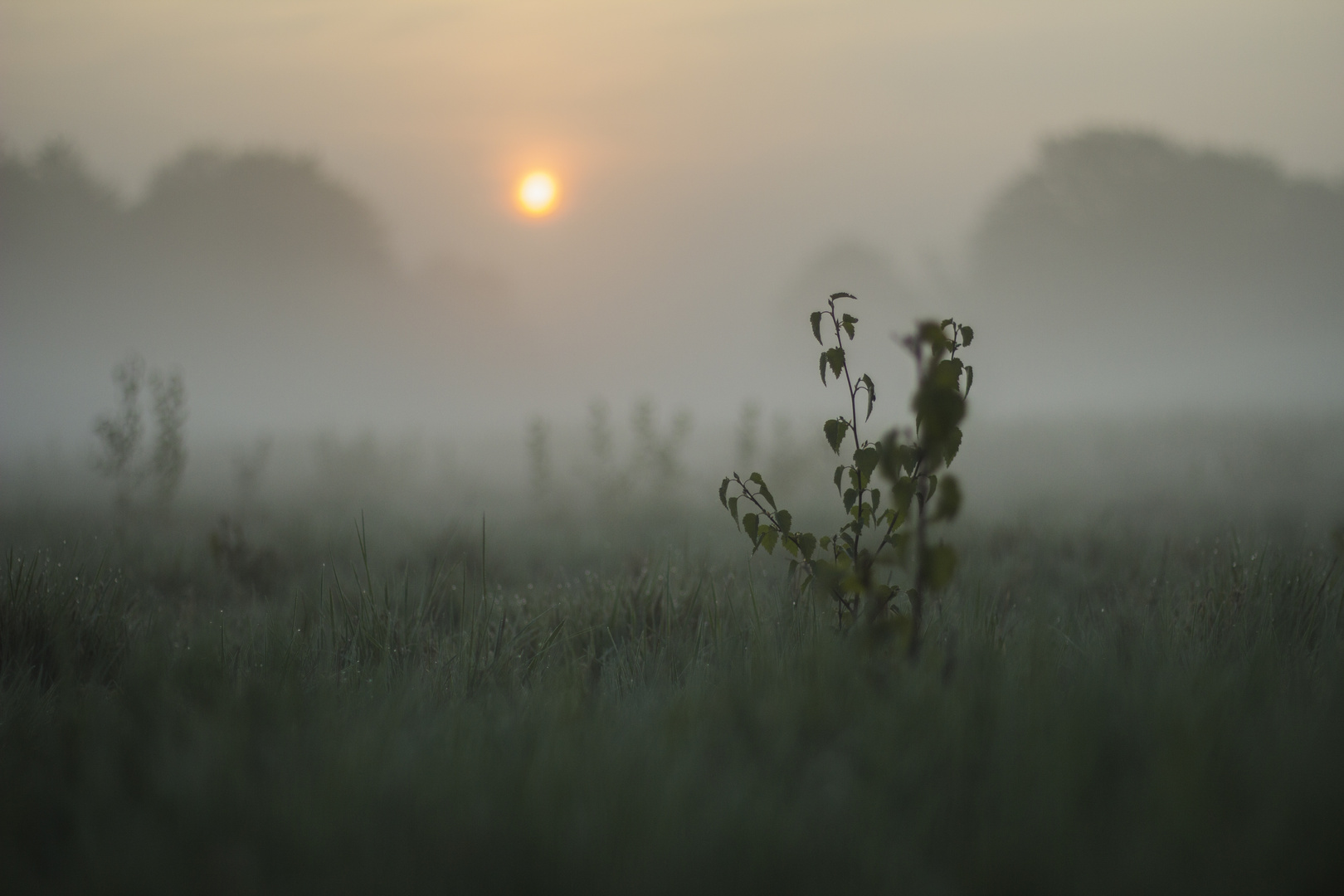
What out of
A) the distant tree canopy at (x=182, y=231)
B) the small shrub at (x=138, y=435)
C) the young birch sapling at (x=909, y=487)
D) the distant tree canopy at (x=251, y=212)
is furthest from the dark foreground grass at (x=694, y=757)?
the distant tree canopy at (x=251, y=212)

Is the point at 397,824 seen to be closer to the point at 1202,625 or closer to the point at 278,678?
the point at 278,678

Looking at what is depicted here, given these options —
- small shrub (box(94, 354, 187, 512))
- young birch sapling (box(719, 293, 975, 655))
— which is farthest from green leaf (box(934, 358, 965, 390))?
small shrub (box(94, 354, 187, 512))

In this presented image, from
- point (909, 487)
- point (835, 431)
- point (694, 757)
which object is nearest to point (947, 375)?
point (909, 487)

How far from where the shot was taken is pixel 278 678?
2.36m

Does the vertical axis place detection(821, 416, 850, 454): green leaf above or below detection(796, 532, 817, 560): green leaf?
above

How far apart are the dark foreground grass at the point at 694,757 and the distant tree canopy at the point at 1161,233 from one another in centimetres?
3057

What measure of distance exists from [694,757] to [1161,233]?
33342 millimetres

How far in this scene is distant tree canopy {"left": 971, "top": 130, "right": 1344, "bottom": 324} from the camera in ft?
89.8

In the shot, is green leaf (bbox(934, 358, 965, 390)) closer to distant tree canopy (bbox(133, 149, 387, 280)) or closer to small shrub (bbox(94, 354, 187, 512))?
small shrub (bbox(94, 354, 187, 512))

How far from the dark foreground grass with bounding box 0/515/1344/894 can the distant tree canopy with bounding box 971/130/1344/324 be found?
30572mm

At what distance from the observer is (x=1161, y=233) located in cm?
2794

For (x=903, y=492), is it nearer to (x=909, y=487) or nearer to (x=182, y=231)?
(x=909, y=487)

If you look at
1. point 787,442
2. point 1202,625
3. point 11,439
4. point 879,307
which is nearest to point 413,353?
point 11,439

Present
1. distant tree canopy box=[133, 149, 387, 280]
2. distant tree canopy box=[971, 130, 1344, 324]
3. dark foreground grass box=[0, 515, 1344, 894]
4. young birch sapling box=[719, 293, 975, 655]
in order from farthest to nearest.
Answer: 1. distant tree canopy box=[133, 149, 387, 280]
2. distant tree canopy box=[971, 130, 1344, 324]
3. young birch sapling box=[719, 293, 975, 655]
4. dark foreground grass box=[0, 515, 1344, 894]
